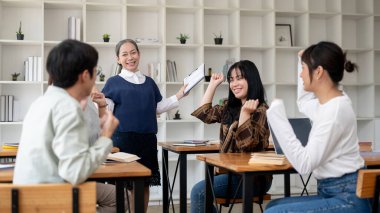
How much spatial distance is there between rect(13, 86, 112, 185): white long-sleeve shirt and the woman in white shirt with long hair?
2.59 ft

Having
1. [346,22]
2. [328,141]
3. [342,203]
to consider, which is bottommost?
[342,203]

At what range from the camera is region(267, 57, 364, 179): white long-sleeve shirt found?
73.2 inches

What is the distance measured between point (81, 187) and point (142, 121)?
1938mm

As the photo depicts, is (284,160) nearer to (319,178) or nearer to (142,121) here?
(319,178)

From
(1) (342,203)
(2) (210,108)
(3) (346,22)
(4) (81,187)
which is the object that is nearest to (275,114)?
(1) (342,203)

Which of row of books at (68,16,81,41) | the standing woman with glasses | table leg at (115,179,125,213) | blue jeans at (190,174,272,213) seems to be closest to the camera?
table leg at (115,179,125,213)

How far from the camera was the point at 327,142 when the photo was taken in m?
1.85

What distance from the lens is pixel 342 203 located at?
6.12 feet

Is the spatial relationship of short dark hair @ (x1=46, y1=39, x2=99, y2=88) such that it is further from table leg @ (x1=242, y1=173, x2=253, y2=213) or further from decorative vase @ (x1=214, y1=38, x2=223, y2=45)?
decorative vase @ (x1=214, y1=38, x2=223, y2=45)

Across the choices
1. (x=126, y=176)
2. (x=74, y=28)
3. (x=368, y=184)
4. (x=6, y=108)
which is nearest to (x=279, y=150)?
(x=368, y=184)

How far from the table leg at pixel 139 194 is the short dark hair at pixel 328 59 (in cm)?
86

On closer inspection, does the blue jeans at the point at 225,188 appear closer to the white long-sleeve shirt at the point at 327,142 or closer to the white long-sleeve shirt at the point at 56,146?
the white long-sleeve shirt at the point at 327,142

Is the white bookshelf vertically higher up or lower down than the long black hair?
higher up

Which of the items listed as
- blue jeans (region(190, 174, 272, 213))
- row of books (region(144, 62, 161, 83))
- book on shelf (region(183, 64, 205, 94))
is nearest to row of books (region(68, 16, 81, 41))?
row of books (region(144, 62, 161, 83))
